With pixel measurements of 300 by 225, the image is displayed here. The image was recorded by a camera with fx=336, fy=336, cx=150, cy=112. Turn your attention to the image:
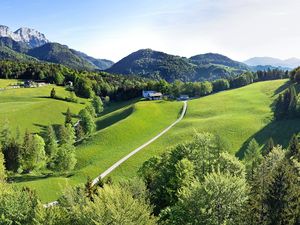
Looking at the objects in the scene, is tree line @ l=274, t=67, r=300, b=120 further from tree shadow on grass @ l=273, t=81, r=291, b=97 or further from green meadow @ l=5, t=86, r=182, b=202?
green meadow @ l=5, t=86, r=182, b=202

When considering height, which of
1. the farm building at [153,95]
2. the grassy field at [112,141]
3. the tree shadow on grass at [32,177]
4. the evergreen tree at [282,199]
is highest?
the farm building at [153,95]

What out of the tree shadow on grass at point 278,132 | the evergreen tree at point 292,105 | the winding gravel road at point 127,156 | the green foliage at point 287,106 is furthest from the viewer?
the green foliage at point 287,106

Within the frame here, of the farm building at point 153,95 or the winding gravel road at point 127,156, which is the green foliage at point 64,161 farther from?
the farm building at point 153,95

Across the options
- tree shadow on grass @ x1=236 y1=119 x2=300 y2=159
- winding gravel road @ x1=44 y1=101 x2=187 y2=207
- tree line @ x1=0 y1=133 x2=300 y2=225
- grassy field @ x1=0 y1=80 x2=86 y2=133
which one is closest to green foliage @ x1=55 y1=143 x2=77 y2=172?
winding gravel road @ x1=44 y1=101 x2=187 y2=207

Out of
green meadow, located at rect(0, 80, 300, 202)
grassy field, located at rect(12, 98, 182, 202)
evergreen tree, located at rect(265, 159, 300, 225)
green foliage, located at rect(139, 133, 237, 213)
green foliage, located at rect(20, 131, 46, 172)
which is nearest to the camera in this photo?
evergreen tree, located at rect(265, 159, 300, 225)

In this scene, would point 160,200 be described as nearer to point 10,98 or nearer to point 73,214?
point 73,214

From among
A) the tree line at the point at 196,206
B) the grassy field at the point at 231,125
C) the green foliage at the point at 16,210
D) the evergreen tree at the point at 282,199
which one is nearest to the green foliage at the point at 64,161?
the grassy field at the point at 231,125

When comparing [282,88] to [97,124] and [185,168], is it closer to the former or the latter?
[97,124]
